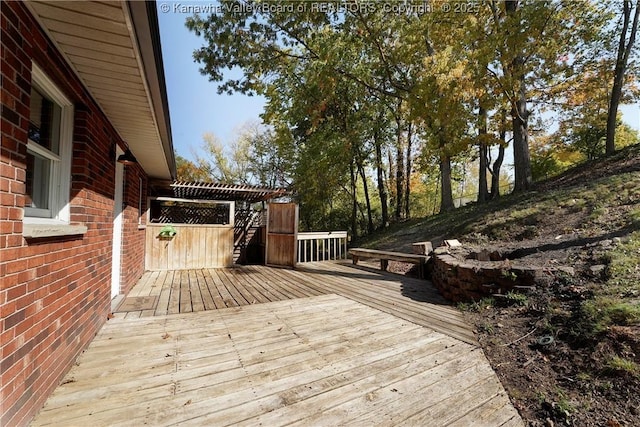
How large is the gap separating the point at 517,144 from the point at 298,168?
8.60 m

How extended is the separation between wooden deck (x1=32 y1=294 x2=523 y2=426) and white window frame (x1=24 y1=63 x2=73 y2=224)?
3.79 ft

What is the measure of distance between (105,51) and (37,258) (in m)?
1.34

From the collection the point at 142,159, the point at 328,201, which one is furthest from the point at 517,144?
the point at 142,159

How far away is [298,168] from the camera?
43.8 ft

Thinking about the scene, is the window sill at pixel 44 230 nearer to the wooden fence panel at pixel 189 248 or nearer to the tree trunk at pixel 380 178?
the wooden fence panel at pixel 189 248

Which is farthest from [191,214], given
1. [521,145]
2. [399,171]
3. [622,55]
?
[622,55]

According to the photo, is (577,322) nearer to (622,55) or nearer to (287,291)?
(287,291)

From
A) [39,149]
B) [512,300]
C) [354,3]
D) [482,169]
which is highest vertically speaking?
[354,3]

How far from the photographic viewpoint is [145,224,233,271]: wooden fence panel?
20.8 feet

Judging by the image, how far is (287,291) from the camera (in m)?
4.53

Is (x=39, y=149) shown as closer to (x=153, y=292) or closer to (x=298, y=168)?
(x=153, y=292)

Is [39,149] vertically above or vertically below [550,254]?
above

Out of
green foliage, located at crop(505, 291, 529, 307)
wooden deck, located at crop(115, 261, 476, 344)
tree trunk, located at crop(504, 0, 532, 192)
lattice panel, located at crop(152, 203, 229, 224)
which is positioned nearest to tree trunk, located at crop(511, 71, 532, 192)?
tree trunk, located at crop(504, 0, 532, 192)

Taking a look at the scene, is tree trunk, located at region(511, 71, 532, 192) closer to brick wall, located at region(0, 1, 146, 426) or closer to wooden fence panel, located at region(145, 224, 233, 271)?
wooden fence panel, located at region(145, 224, 233, 271)
